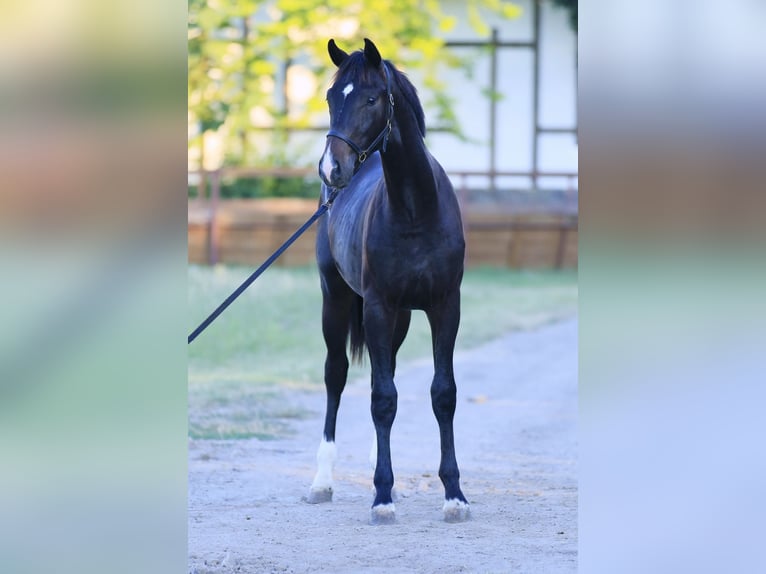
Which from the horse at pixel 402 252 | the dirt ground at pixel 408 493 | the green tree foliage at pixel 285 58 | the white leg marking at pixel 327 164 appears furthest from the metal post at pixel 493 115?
the white leg marking at pixel 327 164

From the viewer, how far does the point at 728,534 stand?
9.58ft

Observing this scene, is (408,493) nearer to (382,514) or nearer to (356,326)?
(382,514)

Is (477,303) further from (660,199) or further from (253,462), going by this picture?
(660,199)

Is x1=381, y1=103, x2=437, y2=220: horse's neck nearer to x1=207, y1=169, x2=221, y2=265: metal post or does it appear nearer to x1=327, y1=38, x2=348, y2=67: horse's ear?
x1=327, y1=38, x2=348, y2=67: horse's ear

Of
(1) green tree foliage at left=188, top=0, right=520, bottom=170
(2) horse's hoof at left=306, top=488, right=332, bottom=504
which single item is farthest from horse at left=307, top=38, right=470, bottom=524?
(1) green tree foliage at left=188, top=0, right=520, bottom=170

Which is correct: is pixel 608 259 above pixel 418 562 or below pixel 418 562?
above

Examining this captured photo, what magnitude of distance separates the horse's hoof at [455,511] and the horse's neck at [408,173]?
1274mm

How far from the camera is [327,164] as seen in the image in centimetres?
480

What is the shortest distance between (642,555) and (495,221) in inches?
637

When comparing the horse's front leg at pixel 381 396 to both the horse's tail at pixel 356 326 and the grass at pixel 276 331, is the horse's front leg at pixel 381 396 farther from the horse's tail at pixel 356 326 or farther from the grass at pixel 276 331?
the grass at pixel 276 331

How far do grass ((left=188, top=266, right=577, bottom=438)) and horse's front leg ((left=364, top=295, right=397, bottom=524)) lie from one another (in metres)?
2.34

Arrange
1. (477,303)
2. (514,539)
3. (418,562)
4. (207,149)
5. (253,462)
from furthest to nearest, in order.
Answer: (207,149)
(477,303)
(253,462)
(514,539)
(418,562)

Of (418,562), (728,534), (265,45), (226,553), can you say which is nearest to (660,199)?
(728,534)

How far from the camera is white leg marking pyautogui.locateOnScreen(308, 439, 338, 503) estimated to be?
586cm
